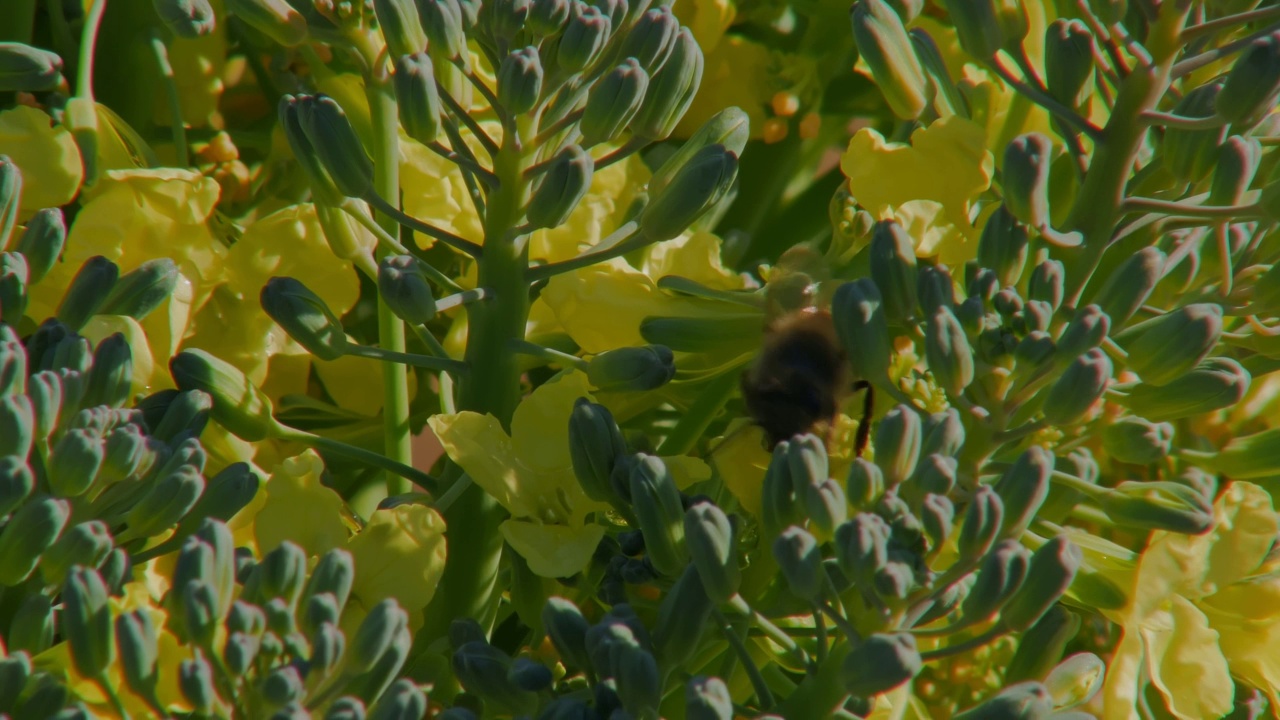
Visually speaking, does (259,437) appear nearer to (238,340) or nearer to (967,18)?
(238,340)

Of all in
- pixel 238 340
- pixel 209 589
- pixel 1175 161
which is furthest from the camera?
pixel 238 340

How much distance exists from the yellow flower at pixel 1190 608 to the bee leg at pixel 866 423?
107mm

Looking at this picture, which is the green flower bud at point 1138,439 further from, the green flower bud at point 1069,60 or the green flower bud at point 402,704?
the green flower bud at point 402,704

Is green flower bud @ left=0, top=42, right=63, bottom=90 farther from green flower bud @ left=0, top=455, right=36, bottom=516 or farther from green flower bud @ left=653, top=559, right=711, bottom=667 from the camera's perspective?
green flower bud @ left=653, top=559, right=711, bottom=667

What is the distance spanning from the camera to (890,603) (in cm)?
39

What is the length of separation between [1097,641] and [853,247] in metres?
0.21

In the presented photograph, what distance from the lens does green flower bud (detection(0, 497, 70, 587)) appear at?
391 millimetres

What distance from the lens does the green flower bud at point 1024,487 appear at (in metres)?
0.39

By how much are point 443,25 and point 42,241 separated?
16cm

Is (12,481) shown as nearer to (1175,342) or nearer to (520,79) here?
(520,79)

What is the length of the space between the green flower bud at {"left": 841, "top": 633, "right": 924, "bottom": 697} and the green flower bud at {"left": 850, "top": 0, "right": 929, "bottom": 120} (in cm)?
23

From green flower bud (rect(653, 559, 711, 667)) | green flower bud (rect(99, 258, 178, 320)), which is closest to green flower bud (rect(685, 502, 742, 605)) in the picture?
green flower bud (rect(653, 559, 711, 667))

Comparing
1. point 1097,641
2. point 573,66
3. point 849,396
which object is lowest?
point 1097,641

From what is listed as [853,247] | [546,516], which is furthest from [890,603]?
[853,247]
